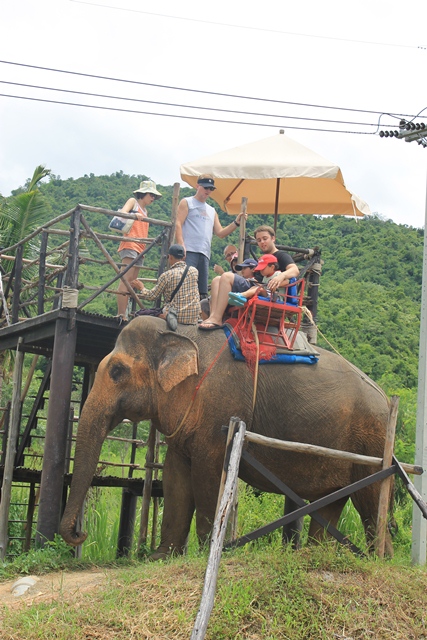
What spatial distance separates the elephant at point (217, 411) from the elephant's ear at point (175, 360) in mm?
11

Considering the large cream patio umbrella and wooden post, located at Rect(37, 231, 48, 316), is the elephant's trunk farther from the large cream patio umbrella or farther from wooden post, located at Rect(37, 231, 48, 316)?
the large cream patio umbrella

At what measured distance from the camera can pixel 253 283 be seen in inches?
395

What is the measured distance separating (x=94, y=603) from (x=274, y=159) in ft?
20.0

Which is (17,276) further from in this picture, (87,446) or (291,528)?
(291,528)

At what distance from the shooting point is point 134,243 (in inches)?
445

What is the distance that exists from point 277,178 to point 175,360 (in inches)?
133

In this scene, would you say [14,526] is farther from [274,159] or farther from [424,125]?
[424,125]

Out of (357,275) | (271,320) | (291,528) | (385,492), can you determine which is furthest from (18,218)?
(357,275)

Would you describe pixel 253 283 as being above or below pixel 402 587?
above

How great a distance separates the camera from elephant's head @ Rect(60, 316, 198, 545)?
385 inches

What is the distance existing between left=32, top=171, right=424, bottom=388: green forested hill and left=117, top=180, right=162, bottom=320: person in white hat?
65.0 feet

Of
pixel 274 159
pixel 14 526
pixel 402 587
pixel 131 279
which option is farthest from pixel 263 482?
pixel 14 526

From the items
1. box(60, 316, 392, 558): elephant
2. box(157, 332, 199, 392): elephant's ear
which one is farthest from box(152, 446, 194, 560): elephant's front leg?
box(157, 332, 199, 392): elephant's ear

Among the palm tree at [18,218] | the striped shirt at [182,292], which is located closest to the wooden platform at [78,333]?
the striped shirt at [182,292]
